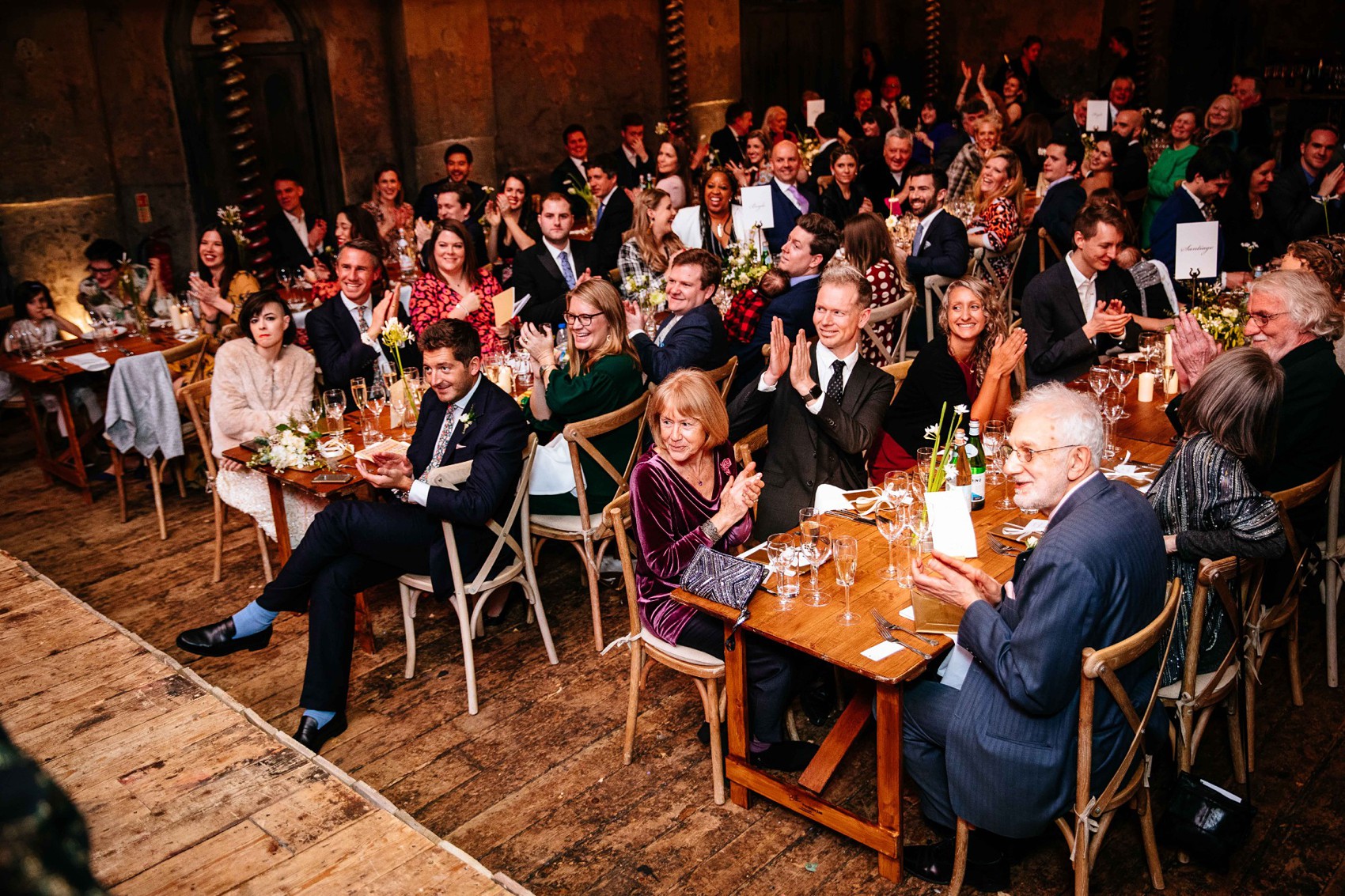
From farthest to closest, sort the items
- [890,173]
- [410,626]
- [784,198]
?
[890,173] < [784,198] < [410,626]

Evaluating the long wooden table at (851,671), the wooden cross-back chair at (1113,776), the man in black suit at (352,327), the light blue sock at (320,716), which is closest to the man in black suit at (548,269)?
the man in black suit at (352,327)

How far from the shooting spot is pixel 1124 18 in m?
15.0

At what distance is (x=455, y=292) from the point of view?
627 cm

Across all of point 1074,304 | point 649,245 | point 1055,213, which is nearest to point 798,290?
point 1074,304

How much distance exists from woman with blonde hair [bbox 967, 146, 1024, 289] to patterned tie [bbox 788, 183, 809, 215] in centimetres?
121

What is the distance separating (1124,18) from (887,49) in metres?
3.28

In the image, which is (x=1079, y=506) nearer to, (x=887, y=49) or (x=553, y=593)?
(x=553, y=593)

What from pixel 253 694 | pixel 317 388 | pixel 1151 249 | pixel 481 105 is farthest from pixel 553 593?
pixel 481 105

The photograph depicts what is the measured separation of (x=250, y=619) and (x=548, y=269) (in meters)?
3.35

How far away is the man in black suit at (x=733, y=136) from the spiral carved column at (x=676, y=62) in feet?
3.71

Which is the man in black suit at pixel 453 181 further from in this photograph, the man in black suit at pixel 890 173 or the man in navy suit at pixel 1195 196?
the man in navy suit at pixel 1195 196

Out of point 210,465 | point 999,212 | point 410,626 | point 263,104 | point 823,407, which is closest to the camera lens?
point 823,407

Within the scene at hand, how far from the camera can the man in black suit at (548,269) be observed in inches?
272

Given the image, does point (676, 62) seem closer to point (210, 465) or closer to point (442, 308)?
point (442, 308)
